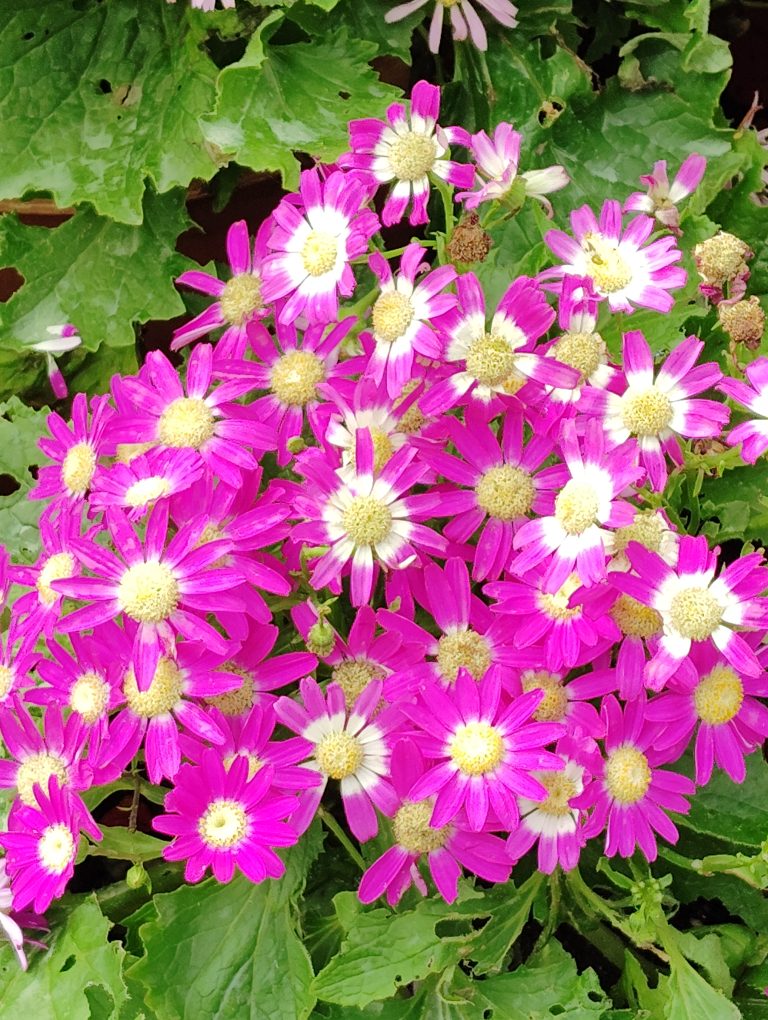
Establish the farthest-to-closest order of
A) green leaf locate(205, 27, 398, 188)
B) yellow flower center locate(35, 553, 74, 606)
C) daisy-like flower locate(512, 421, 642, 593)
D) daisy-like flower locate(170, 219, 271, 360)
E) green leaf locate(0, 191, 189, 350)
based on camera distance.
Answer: green leaf locate(0, 191, 189, 350)
green leaf locate(205, 27, 398, 188)
daisy-like flower locate(170, 219, 271, 360)
yellow flower center locate(35, 553, 74, 606)
daisy-like flower locate(512, 421, 642, 593)

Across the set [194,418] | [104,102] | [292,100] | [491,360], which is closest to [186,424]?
[194,418]

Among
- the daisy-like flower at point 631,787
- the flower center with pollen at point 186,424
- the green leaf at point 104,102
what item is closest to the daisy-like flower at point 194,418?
the flower center with pollen at point 186,424

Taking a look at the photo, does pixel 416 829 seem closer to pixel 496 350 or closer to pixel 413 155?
pixel 496 350

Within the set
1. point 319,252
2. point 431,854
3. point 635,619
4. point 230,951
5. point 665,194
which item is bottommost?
point 230,951

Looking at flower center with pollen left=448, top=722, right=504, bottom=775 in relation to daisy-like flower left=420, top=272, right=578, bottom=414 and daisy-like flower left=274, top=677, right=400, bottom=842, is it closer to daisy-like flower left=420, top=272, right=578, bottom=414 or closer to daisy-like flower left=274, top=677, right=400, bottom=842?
daisy-like flower left=274, top=677, right=400, bottom=842

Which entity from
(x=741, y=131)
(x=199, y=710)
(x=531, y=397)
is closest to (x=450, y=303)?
(x=531, y=397)

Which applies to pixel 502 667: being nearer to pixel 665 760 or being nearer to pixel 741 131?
pixel 665 760

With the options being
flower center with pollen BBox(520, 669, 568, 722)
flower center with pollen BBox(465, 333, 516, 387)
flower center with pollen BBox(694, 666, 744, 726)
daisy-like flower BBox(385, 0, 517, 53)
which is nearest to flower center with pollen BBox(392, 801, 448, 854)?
flower center with pollen BBox(520, 669, 568, 722)
